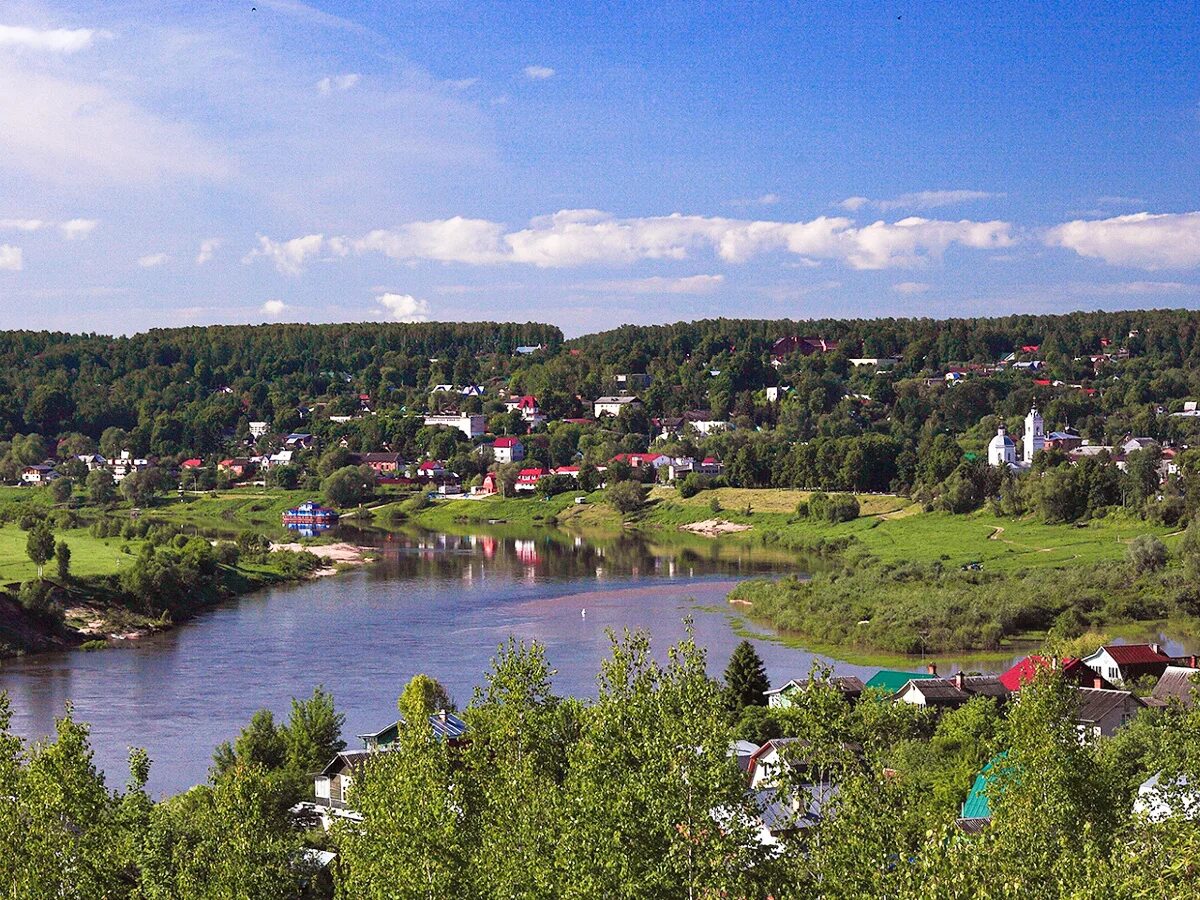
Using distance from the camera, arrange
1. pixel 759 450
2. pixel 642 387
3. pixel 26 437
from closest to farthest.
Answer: pixel 759 450, pixel 26 437, pixel 642 387

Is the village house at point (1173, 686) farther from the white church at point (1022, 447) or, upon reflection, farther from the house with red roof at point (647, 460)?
the house with red roof at point (647, 460)

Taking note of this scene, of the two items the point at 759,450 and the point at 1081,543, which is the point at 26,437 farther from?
the point at 1081,543

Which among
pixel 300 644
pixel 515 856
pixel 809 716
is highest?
pixel 809 716

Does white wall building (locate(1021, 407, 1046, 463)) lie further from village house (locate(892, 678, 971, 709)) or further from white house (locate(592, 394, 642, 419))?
village house (locate(892, 678, 971, 709))

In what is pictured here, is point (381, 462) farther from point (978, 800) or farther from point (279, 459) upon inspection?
point (978, 800)

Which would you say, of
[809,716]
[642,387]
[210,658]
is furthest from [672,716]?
[642,387]

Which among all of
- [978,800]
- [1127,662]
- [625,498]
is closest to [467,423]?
[625,498]

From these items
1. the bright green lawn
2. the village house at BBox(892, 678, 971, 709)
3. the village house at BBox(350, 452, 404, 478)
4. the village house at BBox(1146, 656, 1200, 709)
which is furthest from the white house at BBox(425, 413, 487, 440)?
the village house at BBox(1146, 656, 1200, 709)
